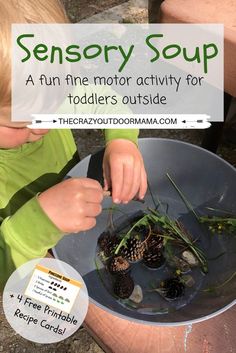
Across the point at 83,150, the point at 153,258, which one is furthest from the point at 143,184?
the point at 83,150

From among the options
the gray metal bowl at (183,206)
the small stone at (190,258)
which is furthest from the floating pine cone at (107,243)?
the small stone at (190,258)

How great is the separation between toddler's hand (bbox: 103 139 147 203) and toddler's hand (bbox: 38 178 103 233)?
0.06 metres

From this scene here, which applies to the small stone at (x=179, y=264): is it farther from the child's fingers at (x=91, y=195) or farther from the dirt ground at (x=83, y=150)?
the dirt ground at (x=83, y=150)

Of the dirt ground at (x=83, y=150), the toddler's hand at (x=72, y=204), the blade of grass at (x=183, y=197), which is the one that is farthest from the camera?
the dirt ground at (x=83, y=150)

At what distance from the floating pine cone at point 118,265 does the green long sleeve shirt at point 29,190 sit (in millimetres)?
102

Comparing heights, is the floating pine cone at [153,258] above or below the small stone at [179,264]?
above

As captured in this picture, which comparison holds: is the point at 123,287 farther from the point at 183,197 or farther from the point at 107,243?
the point at 183,197

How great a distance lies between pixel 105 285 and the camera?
27.8 inches

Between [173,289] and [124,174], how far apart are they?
0.64ft

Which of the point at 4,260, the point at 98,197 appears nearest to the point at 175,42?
the point at 98,197

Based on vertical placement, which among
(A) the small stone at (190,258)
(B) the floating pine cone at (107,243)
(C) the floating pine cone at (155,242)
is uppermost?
(C) the floating pine cone at (155,242)

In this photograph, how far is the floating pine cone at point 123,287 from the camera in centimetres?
69

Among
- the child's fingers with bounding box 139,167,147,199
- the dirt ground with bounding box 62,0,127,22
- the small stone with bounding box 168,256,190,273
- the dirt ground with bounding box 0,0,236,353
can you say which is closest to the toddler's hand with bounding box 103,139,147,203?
the child's fingers with bounding box 139,167,147,199

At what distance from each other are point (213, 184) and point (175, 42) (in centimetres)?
40
